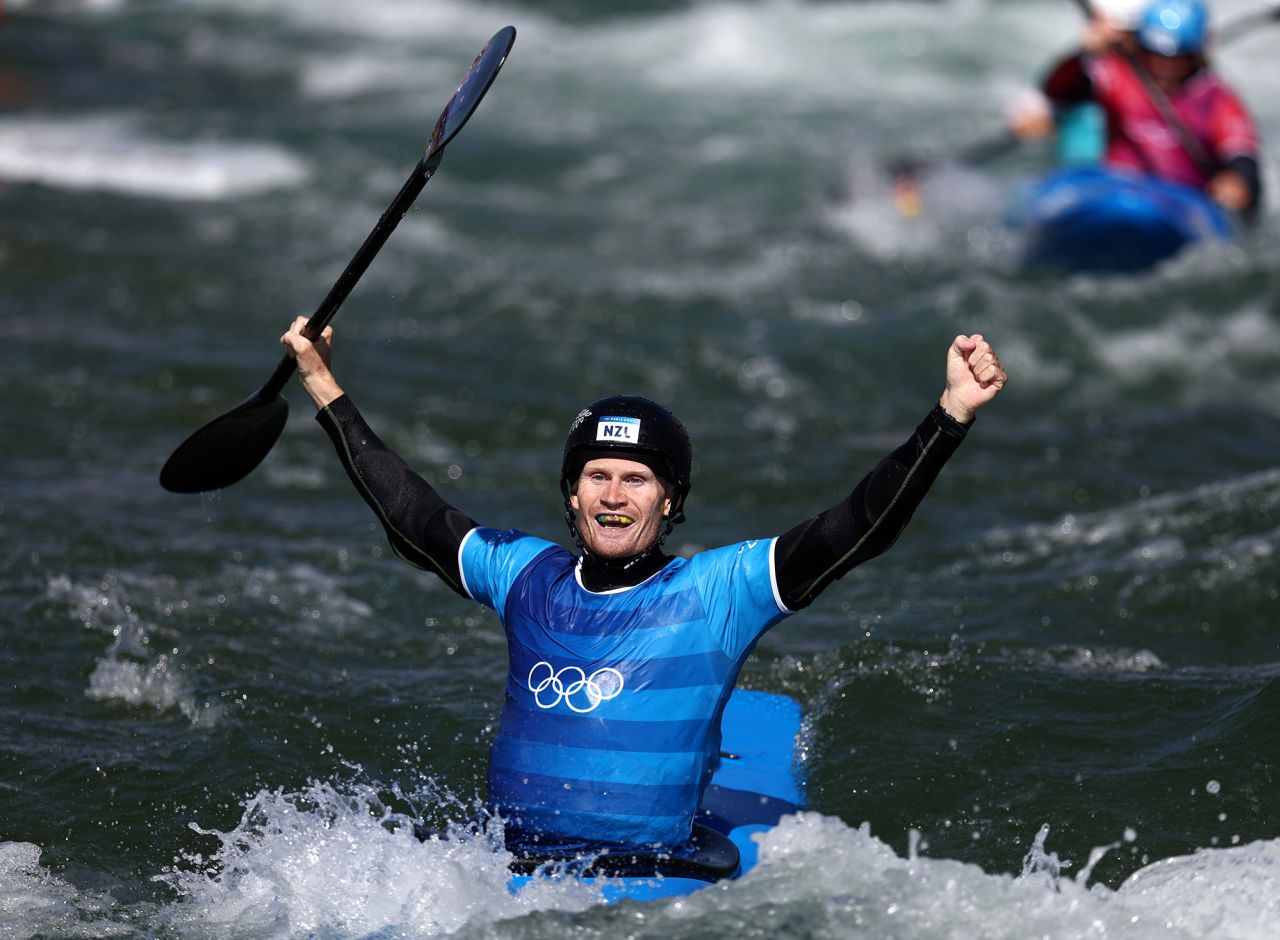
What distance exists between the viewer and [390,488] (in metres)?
4.39

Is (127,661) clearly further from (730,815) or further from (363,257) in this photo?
(730,815)

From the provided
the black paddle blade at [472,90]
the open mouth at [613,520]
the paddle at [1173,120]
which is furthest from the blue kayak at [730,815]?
the paddle at [1173,120]

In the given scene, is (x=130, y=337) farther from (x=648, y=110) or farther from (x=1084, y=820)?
(x=648, y=110)

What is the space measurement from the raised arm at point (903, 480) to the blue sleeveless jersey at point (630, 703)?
16 centimetres

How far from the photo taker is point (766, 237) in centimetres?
1217

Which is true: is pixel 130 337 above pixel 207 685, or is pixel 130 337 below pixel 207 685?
above

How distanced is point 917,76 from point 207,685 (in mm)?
13929

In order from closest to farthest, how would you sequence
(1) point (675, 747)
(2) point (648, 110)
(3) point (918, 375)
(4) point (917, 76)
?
(1) point (675, 747) < (3) point (918, 375) < (2) point (648, 110) < (4) point (917, 76)

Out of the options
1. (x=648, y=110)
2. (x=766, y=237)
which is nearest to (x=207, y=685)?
(x=766, y=237)

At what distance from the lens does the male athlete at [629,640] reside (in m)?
4.07

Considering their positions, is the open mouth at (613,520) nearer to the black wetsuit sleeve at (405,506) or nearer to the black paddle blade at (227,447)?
the black wetsuit sleeve at (405,506)

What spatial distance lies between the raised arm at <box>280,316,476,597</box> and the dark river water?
2.34 feet

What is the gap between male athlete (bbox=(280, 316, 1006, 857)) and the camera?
4.07 meters

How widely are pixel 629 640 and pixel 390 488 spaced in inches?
29.1
